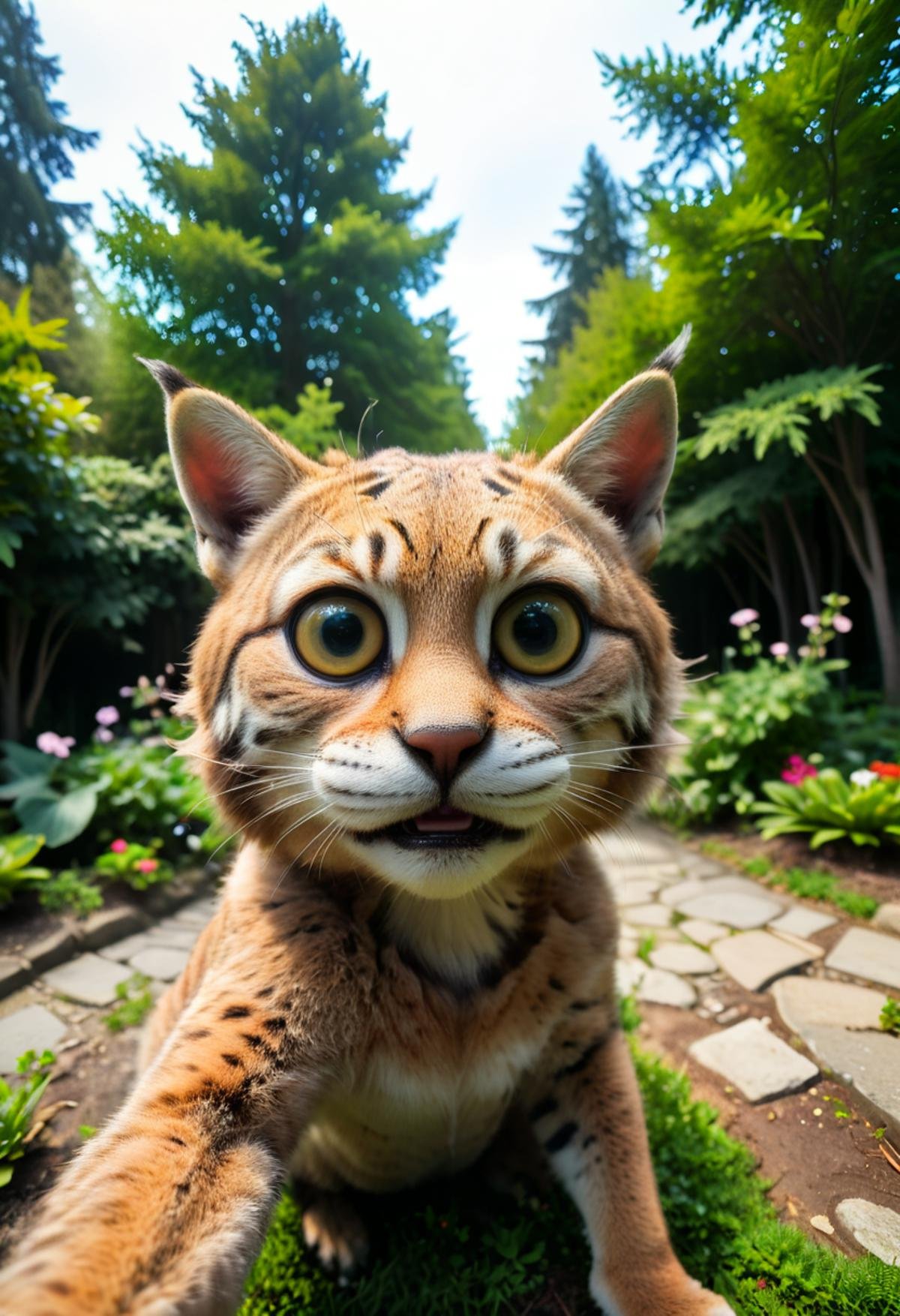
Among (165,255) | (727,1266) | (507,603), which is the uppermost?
(165,255)

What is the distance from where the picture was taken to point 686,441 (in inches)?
76.4

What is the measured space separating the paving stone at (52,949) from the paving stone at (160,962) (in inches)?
11.4

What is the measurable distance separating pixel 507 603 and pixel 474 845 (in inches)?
18.1

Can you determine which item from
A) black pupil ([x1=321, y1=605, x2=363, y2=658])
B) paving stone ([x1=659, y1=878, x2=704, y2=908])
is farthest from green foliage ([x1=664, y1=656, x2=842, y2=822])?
black pupil ([x1=321, y1=605, x2=363, y2=658])

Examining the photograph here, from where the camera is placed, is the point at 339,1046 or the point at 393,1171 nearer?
the point at 339,1046

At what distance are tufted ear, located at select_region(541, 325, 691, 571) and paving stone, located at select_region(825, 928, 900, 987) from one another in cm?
99

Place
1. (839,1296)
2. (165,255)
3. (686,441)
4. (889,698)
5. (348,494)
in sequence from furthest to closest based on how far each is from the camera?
(889,698) → (686,441) → (165,255) → (348,494) → (839,1296)

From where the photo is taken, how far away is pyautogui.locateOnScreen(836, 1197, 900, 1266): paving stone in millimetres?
851

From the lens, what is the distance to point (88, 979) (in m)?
2.79

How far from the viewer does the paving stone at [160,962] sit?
2.96 meters

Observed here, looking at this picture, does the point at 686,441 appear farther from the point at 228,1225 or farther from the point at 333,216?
the point at 228,1225

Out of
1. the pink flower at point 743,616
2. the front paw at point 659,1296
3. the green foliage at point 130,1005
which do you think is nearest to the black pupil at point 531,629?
the front paw at point 659,1296

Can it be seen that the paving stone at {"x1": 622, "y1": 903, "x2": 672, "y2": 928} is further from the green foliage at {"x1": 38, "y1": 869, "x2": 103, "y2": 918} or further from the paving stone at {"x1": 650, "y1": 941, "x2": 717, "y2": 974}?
the green foliage at {"x1": 38, "y1": 869, "x2": 103, "y2": 918}

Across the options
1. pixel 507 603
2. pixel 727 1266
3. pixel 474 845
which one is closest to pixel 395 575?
pixel 507 603
